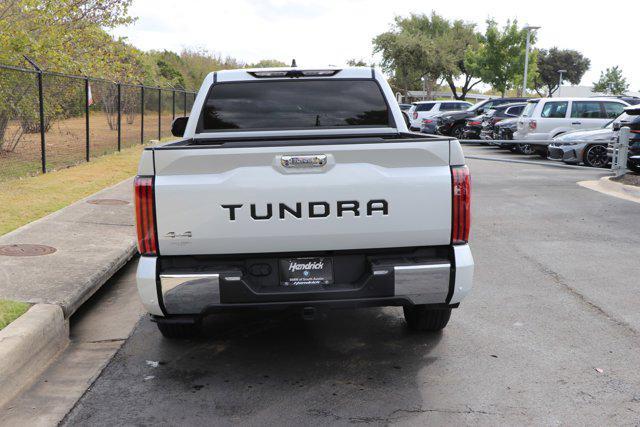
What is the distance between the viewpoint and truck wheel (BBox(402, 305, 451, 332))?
5.11m

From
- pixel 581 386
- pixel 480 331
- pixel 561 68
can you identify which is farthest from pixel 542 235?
pixel 561 68

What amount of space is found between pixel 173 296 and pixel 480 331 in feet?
8.08

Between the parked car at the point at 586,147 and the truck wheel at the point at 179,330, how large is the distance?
1463 cm

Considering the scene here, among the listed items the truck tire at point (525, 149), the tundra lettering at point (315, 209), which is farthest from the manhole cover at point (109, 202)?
the truck tire at point (525, 149)

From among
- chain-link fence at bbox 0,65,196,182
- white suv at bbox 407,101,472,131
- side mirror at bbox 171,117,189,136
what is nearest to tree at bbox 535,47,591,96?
white suv at bbox 407,101,472,131

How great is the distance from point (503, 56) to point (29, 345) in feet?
187

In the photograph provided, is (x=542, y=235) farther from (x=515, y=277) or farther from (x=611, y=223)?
(x=515, y=277)

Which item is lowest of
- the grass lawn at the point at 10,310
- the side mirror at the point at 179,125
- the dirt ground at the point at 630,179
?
the grass lawn at the point at 10,310

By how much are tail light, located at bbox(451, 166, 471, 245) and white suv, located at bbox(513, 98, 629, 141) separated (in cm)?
1737

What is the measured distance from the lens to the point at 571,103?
2067 centimetres

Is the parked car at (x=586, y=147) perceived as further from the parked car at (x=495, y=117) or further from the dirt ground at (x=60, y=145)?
the dirt ground at (x=60, y=145)

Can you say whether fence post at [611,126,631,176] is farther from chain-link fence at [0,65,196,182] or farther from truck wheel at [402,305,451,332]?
chain-link fence at [0,65,196,182]

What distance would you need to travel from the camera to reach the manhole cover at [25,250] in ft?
23.1

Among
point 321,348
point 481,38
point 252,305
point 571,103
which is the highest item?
point 481,38
